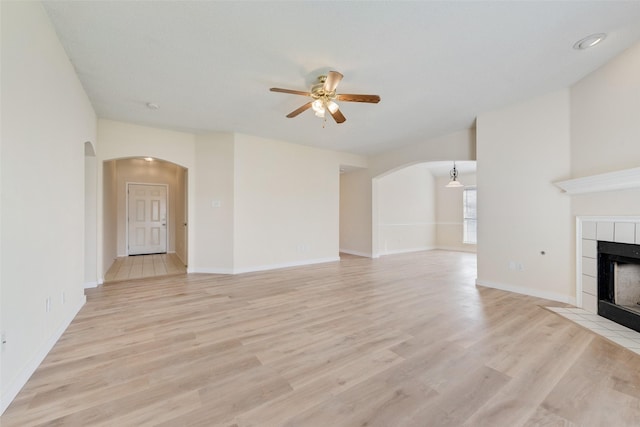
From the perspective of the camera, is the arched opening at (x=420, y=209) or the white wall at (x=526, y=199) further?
the arched opening at (x=420, y=209)

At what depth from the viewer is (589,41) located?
2.38 metres

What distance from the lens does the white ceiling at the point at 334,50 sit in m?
2.00

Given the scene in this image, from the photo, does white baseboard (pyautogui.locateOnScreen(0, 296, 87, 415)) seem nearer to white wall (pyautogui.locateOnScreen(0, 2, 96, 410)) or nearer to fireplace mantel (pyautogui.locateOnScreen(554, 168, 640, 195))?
white wall (pyautogui.locateOnScreen(0, 2, 96, 410))

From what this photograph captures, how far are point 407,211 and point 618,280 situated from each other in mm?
5467

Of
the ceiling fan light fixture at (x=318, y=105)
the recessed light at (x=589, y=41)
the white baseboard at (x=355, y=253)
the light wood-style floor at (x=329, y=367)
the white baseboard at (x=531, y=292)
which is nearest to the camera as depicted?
the light wood-style floor at (x=329, y=367)

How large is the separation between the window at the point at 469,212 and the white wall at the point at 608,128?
5.19 m

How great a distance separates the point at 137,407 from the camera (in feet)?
5.00

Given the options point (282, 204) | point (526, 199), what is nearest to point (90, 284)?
point (282, 204)

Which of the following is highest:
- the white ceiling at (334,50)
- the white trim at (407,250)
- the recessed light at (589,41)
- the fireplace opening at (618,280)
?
the recessed light at (589,41)

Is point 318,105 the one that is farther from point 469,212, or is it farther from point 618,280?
point 469,212

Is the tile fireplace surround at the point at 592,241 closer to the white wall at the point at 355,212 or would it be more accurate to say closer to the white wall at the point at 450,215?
the white wall at the point at 355,212

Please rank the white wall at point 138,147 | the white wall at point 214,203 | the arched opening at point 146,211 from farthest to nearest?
the arched opening at point 146,211, the white wall at point 214,203, the white wall at point 138,147

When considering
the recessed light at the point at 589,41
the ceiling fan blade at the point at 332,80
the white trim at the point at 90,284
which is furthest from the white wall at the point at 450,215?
the white trim at the point at 90,284

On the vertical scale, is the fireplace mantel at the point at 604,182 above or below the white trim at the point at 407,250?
above
